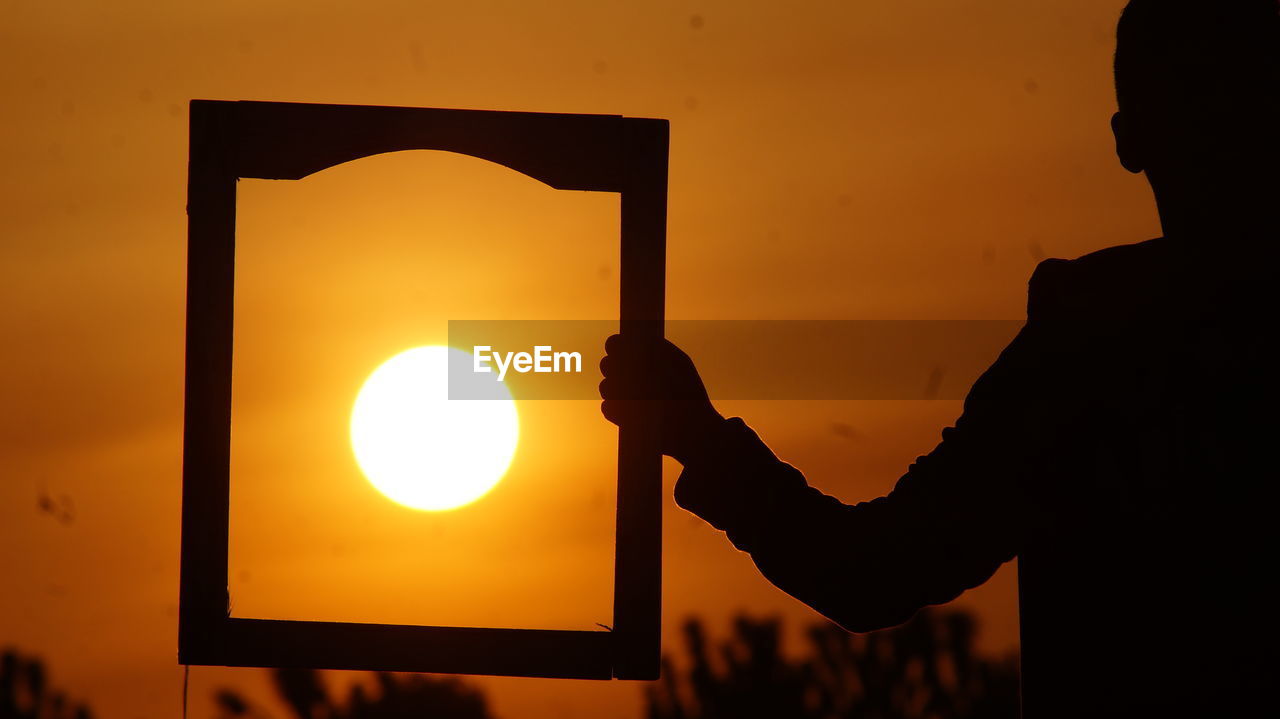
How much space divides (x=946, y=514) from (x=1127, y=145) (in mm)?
460

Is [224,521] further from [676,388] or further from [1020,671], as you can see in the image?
[1020,671]

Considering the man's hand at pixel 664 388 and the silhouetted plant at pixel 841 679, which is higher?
the man's hand at pixel 664 388

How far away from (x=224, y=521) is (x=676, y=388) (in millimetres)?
877

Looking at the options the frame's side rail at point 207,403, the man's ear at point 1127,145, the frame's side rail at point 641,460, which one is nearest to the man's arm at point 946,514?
the man's ear at point 1127,145

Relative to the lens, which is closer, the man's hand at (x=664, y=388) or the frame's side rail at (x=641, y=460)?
the man's hand at (x=664, y=388)

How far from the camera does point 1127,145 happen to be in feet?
4.80


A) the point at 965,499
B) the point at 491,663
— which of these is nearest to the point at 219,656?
the point at 491,663

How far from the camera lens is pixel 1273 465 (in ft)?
4.20

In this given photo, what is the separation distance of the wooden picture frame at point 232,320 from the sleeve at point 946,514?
678 millimetres

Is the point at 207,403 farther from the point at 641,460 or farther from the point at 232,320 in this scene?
the point at 641,460

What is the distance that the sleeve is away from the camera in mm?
1375

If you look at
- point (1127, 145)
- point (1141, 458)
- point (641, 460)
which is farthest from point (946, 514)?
point (641, 460)

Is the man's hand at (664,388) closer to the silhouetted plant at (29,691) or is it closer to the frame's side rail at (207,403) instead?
the frame's side rail at (207,403)

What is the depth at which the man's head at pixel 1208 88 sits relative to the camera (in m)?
1.40
